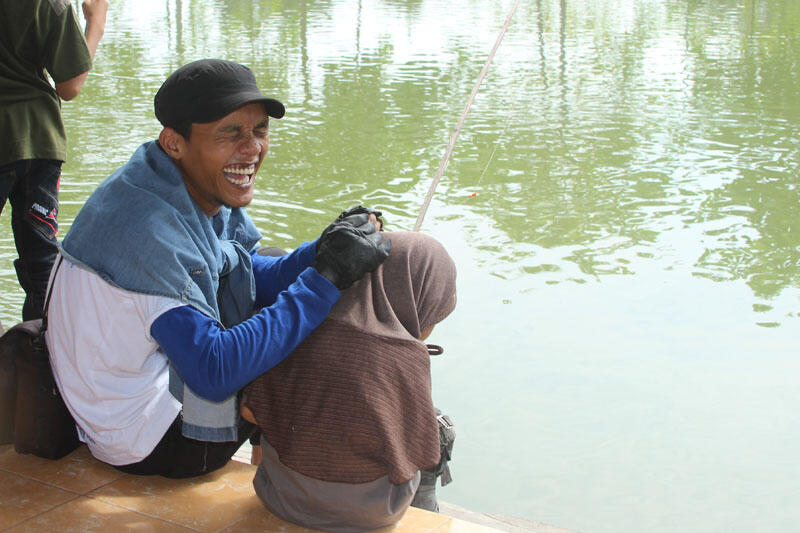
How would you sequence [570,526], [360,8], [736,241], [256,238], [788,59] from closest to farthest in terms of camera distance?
1. [256,238]
2. [570,526]
3. [736,241]
4. [788,59]
5. [360,8]

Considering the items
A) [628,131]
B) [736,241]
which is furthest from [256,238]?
[628,131]

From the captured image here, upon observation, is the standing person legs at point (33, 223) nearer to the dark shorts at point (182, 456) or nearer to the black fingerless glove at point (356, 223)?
the dark shorts at point (182, 456)

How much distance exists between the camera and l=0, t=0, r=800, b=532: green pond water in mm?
3188

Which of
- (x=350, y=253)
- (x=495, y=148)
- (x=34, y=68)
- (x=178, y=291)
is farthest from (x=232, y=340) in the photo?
(x=495, y=148)

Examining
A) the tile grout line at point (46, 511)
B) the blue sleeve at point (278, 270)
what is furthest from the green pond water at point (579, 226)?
the tile grout line at point (46, 511)

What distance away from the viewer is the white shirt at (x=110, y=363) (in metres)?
1.99

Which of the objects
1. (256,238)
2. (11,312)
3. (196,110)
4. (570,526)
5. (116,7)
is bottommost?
(570,526)

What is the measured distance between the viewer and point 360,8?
15.3m

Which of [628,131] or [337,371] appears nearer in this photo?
[337,371]

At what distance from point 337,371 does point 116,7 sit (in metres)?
14.7

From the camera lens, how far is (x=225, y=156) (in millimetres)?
2096

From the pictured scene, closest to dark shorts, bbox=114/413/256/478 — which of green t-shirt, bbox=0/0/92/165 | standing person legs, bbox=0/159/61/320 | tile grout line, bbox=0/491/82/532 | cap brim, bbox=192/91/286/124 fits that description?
tile grout line, bbox=0/491/82/532

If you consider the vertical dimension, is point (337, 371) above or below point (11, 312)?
above

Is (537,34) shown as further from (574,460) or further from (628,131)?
(574,460)
